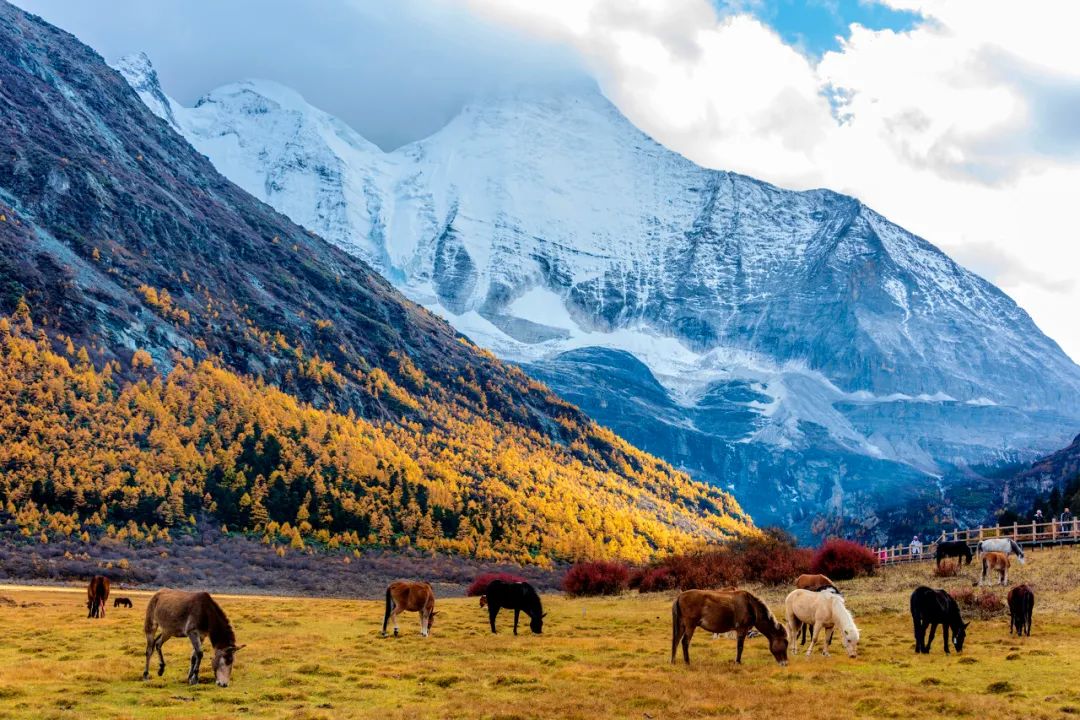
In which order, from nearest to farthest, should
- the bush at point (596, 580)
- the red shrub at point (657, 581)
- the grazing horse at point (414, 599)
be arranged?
1. the grazing horse at point (414, 599)
2. the red shrub at point (657, 581)
3. the bush at point (596, 580)

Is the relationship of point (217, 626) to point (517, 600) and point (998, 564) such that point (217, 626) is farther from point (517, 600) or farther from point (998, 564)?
point (998, 564)

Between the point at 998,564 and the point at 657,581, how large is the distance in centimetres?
2657

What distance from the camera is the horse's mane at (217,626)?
2400cm

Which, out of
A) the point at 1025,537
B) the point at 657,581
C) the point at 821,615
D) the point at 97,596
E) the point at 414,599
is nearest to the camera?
the point at 821,615

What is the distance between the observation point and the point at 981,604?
1535 inches

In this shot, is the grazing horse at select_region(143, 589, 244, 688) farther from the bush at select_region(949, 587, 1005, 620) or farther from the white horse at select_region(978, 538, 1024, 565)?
the white horse at select_region(978, 538, 1024, 565)

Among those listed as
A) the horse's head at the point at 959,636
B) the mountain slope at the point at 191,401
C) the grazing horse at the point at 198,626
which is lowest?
the grazing horse at the point at 198,626

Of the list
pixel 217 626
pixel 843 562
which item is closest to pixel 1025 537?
pixel 843 562

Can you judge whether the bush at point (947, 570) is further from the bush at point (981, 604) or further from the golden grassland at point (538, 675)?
the bush at point (981, 604)

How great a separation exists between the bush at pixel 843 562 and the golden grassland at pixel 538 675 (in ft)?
60.7

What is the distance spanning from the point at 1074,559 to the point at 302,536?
330 feet

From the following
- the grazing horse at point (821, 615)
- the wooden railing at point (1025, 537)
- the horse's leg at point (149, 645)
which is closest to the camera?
the horse's leg at point (149, 645)

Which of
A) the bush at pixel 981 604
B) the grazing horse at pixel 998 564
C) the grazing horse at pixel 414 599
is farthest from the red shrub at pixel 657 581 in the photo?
the grazing horse at pixel 414 599

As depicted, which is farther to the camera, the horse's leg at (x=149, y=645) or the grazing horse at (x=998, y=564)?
the grazing horse at (x=998, y=564)
